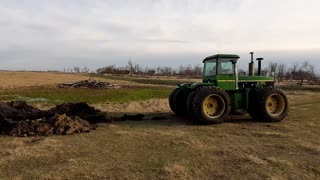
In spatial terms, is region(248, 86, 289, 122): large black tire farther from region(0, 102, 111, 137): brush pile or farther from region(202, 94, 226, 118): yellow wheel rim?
region(0, 102, 111, 137): brush pile

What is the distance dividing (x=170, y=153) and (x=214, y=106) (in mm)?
5081

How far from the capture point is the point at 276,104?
14961 mm

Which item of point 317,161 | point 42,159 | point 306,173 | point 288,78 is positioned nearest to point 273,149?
point 317,161

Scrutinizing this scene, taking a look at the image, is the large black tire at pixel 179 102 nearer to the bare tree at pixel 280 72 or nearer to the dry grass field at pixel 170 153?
the dry grass field at pixel 170 153

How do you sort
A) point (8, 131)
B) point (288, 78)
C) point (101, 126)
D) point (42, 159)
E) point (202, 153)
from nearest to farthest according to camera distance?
point (42, 159) < point (202, 153) < point (8, 131) < point (101, 126) < point (288, 78)

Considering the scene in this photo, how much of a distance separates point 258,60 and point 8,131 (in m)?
8.90

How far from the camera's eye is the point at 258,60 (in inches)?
600

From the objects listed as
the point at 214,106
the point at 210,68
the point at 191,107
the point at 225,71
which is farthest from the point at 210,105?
the point at 210,68

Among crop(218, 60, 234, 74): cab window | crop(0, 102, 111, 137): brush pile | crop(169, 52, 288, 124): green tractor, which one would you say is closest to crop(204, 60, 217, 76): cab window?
crop(169, 52, 288, 124): green tractor

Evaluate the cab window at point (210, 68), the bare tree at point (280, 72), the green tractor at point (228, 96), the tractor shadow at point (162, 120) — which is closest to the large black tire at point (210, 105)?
the green tractor at point (228, 96)

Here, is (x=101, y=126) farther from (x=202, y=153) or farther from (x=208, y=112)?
(x=202, y=153)

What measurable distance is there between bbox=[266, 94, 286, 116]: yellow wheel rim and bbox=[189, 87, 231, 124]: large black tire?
1.74 meters

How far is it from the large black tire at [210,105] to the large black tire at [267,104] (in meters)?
1.10

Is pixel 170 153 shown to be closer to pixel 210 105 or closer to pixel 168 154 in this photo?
pixel 168 154
